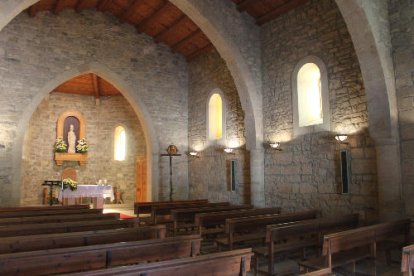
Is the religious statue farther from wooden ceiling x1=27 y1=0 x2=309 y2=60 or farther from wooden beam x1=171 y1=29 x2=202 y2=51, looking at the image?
wooden beam x1=171 y1=29 x2=202 y2=51

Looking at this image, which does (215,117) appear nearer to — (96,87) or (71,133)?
(96,87)

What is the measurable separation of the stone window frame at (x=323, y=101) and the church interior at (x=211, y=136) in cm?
3

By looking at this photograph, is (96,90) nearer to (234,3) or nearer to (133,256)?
(234,3)

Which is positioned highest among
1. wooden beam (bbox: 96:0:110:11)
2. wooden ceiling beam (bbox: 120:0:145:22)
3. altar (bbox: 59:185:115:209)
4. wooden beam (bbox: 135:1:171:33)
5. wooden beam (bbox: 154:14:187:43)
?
wooden beam (bbox: 96:0:110:11)

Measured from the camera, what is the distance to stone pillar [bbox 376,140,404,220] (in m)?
6.25

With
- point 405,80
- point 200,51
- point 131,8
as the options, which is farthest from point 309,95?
point 131,8

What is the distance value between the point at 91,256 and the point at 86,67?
31.2ft

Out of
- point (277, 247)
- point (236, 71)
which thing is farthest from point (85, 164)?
point (277, 247)

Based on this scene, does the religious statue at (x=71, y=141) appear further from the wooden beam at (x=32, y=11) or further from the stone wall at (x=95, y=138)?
the wooden beam at (x=32, y=11)

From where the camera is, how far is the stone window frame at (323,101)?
7879 millimetres

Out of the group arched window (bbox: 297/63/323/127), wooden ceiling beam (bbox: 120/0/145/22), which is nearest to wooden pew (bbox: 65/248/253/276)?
arched window (bbox: 297/63/323/127)

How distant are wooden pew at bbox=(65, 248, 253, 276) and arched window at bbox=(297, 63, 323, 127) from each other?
577cm

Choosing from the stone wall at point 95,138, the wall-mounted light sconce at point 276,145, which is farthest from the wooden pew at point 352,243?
the stone wall at point 95,138

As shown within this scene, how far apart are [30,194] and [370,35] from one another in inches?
518
